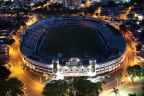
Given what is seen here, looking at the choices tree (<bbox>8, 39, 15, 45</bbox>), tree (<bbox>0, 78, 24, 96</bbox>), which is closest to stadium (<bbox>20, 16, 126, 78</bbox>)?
tree (<bbox>8, 39, 15, 45</bbox>)

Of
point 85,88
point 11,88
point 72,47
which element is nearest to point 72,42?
point 72,47

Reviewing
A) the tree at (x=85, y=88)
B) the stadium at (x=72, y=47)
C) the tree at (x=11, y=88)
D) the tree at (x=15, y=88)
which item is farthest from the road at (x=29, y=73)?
the tree at (x=85, y=88)

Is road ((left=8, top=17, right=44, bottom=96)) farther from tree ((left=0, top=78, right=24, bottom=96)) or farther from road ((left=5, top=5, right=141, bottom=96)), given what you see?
tree ((left=0, top=78, right=24, bottom=96))

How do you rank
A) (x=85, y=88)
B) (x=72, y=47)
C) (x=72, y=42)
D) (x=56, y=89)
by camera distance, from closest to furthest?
(x=56, y=89) → (x=85, y=88) → (x=72, y=47) → (x=72, y=42)

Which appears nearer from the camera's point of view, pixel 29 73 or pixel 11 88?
pixel 11 88

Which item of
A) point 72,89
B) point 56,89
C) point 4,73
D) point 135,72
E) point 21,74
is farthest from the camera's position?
point 21,74

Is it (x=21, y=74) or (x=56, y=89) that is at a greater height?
(x=56, y=89)

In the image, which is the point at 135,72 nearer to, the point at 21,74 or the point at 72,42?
the point at 72,42

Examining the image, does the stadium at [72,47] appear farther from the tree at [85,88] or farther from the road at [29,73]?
the tree at [85,88]
